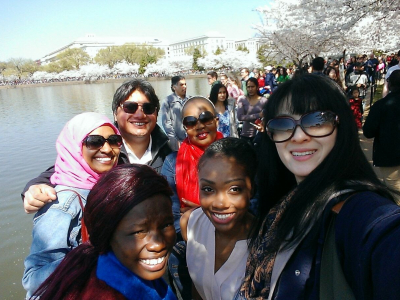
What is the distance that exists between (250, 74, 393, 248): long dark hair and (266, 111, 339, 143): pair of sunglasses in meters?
0.03

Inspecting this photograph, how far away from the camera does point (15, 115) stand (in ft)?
62.6

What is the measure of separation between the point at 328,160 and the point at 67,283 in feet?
3.87

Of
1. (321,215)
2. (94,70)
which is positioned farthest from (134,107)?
(94,70)

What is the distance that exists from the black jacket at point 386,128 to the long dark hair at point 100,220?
3.87 meters

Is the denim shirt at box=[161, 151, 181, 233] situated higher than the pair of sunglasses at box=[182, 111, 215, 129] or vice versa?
the pair of sunglasses at box=[182, 111, 215, 129]

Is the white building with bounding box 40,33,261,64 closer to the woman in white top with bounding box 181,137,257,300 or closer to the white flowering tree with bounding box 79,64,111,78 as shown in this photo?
the white flowering tree with bounding box 79,64,111,78

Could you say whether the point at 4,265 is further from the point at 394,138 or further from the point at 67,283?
the point at 394,138

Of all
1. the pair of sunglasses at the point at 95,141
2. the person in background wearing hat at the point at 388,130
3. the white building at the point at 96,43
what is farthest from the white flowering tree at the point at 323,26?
the white building at the point at 96,43

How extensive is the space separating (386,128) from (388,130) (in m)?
0.04

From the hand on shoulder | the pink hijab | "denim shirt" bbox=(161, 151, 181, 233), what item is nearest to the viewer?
the hand on shoulder

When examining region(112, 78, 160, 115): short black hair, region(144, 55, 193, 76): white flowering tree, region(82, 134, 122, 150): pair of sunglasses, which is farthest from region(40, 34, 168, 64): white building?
region(82, 134, 122, 150): pair of sunglasses

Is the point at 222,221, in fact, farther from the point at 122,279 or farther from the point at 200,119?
the point at 200,119

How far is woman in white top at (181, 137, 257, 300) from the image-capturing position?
1571mm

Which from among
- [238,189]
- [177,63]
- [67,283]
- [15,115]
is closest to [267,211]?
[238,189]
